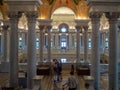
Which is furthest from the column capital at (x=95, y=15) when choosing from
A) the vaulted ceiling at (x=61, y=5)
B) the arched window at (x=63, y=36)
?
the arched window at (x=63, y=36)

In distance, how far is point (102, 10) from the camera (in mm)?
18453

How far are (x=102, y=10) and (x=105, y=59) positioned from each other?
21.8 m

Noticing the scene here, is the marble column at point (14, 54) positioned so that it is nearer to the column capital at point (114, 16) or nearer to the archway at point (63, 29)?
the column capital at point (114, 16)

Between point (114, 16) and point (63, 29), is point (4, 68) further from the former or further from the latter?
point (63, 29)

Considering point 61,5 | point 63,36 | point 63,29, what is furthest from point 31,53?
point 63,29

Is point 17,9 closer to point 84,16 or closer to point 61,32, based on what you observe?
point 84,16

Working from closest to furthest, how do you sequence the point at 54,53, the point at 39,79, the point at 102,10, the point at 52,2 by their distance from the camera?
1. the point at 39,79
2. the point at 102,10
3. the point at 52,2
4. the point at 54,53

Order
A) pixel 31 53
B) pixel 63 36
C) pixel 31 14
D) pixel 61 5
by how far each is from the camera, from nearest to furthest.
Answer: pixel 31 14 → pixel 31 53 → pixel 61 5 → pixel 63 36

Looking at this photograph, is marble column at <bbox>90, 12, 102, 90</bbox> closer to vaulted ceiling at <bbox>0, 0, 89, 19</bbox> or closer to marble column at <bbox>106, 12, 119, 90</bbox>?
marble column at <bbox>106, 12, 119, 90</bbox>

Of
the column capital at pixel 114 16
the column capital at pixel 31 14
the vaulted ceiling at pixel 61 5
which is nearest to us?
the column capital at pixel 114 16

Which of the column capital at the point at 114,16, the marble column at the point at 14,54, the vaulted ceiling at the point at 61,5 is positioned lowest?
the marble column at the point at 14,54

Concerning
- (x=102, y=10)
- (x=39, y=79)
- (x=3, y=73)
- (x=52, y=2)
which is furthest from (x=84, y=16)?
(x=39, y=79)

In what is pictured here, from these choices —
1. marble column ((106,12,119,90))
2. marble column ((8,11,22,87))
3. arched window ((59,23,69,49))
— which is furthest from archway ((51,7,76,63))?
marble column ((106,12,119,90))

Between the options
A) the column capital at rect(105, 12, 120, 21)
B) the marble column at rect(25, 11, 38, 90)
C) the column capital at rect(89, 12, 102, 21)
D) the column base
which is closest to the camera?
the column capital at rect(105, 12, 120, 21)
